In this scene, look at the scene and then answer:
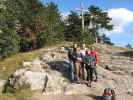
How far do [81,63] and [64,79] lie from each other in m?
1.43

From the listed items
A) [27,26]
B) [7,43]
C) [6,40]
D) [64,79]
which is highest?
[27,26]

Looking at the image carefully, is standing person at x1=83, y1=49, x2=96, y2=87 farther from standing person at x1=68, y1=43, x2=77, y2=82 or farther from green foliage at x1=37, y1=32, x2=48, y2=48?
green foliage at x1=37, y1=32, x2=48, y2=48

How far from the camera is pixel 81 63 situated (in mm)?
21656

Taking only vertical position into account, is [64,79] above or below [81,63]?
below

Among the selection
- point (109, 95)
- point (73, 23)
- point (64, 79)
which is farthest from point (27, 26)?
point (109, 95)

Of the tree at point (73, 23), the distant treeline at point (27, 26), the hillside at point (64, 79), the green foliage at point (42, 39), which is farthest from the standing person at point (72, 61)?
the tree at point (73, 23)

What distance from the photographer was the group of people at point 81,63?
21.4 m

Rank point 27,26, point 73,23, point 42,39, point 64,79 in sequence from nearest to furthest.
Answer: point 64,79, point 42,39, point 27,26, point 73,23

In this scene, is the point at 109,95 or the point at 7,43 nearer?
the point at 109,95

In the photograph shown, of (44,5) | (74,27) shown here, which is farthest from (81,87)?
(74,27)

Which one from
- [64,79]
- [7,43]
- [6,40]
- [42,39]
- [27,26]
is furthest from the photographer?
[27,26]

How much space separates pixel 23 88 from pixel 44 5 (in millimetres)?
28767

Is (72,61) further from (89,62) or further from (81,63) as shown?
(89,62)

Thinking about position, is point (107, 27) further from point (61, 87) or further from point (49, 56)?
point (61, 87)
